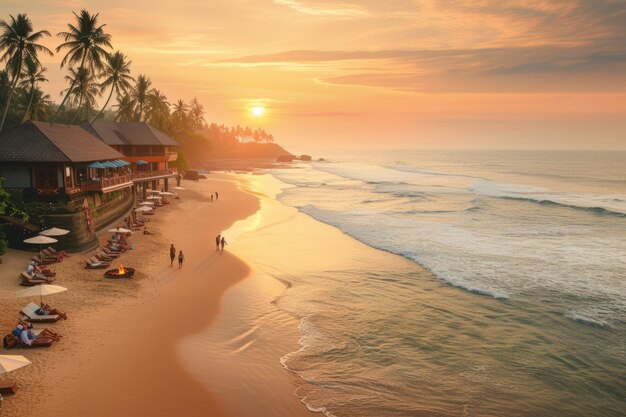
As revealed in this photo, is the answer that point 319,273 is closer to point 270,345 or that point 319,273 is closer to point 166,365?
point 270,345

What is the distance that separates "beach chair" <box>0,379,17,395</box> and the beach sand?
0.80ft

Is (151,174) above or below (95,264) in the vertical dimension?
above

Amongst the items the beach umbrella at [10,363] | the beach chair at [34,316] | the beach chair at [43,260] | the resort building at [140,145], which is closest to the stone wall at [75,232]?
the beach chair at [43,260]

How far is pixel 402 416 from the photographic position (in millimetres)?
14492

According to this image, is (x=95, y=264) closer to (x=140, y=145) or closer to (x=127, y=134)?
(x=140, y=145)

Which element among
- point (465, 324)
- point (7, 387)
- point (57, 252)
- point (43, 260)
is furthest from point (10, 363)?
point (465, 324)

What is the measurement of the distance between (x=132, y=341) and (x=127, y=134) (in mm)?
42239

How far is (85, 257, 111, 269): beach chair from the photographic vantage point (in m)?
26.1

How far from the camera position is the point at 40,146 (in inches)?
1261

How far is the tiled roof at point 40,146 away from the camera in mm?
31172

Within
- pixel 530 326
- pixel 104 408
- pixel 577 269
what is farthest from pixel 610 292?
pixel 104 408

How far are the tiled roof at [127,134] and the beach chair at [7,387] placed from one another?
40980 mm

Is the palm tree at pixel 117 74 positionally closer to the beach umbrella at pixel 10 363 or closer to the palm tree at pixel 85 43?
the palm tree at pixel 85 43

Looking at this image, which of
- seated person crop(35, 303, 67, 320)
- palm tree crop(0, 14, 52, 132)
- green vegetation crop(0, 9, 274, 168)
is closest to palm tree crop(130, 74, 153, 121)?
green vegetation crop(0, 9, 274, 168)
